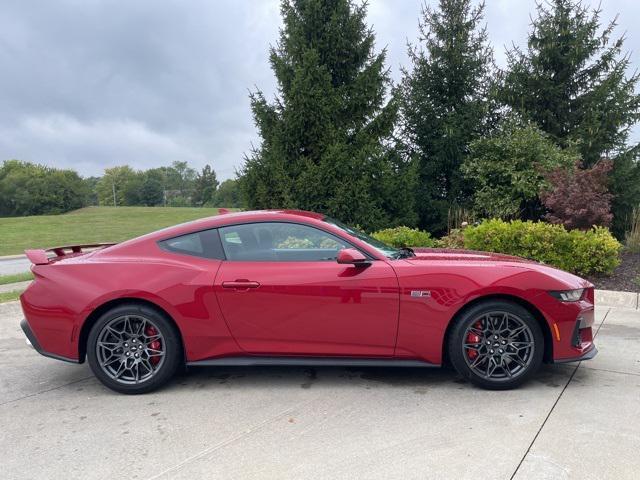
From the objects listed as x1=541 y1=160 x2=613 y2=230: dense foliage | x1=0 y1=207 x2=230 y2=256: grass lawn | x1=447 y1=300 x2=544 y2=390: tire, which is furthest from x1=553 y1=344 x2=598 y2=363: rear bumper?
x1=0 y1=207 x2=230 y2=256: grass lawn

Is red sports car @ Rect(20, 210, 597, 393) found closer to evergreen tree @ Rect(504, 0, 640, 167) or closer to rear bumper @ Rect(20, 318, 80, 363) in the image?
rear bumper @ Rect(20, 318, 80, 363)

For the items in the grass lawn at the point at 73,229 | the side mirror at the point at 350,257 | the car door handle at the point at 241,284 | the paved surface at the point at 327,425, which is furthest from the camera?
the grass lawn at the point at 73,229

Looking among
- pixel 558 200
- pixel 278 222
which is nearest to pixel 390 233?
pixel 558 200

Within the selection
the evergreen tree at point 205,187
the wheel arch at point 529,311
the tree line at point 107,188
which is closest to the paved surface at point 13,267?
the wheel arch at point 529,311

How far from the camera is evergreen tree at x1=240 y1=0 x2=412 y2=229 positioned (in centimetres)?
1131

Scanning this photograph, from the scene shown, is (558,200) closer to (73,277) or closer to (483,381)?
(483,381)

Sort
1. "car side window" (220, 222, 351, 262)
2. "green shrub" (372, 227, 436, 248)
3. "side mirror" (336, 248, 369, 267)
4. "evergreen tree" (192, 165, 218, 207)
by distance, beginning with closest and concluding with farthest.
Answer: "side mirror" (336, 248, 369, 267) → "car side window" (220, 222, 351, 262) → "green shrub" (372, 227, 436, 248) → "evergreen tree" (192, 165, 218, 207)

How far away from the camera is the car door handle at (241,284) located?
12.3 feet

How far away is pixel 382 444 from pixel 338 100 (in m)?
9.74

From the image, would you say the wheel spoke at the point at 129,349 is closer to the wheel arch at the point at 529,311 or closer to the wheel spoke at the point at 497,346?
the wheel arch at the point at 529,311

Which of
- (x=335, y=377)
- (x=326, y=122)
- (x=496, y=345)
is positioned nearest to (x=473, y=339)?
(x=496, y=345)

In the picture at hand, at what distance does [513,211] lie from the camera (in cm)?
1223

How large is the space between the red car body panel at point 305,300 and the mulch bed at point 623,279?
3.72 m

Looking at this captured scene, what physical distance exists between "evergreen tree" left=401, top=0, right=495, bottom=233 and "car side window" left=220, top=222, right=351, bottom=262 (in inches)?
411
